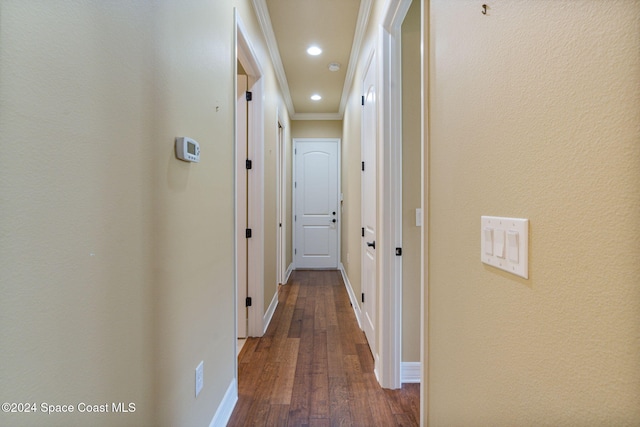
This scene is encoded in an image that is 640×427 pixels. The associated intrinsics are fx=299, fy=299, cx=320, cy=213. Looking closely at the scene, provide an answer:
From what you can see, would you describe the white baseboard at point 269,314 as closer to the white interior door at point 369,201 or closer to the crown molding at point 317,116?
the white interior door at point 369,201

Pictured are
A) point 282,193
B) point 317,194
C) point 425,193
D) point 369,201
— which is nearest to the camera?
point 425,193

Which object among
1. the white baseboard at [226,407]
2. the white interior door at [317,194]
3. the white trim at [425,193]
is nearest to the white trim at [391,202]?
the white trim at [425,193]

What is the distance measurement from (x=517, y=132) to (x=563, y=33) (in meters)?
0.18

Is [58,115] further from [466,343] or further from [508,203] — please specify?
[466,343]

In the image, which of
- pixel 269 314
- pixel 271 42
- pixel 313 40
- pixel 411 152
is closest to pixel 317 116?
pixel 313 40

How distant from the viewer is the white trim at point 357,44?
95.1 inches

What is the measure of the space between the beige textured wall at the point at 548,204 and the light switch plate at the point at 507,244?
18mm

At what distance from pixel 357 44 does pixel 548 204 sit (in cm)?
297

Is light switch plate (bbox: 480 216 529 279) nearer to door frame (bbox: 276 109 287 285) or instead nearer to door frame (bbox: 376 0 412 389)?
door frame (bbox: 376 0 412 389)

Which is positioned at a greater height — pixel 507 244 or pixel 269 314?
pixel 507 244

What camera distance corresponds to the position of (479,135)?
29.9 inches

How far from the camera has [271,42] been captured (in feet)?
9.71

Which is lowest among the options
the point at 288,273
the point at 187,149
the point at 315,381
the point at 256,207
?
the point at 315,381

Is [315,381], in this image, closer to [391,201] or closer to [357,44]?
[391,201]
